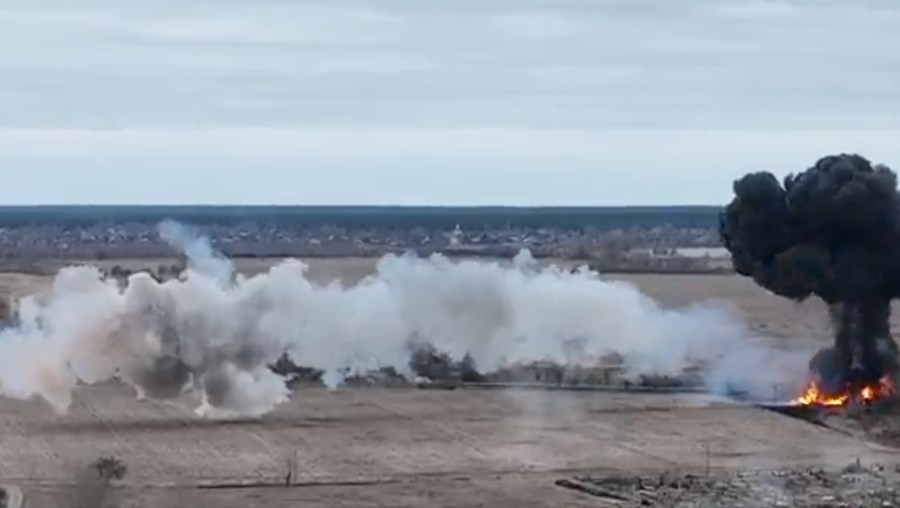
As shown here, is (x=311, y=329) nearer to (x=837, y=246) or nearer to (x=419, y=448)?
(x=419, y=448)

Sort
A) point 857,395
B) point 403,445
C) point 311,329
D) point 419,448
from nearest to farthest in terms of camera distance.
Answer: point 419,448, point 403,445, point 311,329, point 857,395

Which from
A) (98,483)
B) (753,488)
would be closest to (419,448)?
(753,488)

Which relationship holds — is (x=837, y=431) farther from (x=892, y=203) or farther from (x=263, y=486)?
(x=263, y=486)

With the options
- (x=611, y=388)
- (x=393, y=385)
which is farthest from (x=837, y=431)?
(x=393, y=385)

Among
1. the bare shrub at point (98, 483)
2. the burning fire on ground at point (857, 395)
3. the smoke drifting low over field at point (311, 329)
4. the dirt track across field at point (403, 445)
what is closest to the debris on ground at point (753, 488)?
the dirt track across field at point (403, 445)

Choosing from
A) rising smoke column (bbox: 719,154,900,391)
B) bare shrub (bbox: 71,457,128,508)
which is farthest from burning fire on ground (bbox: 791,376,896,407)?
bare shrub (bbox: 71,457,128,508)
